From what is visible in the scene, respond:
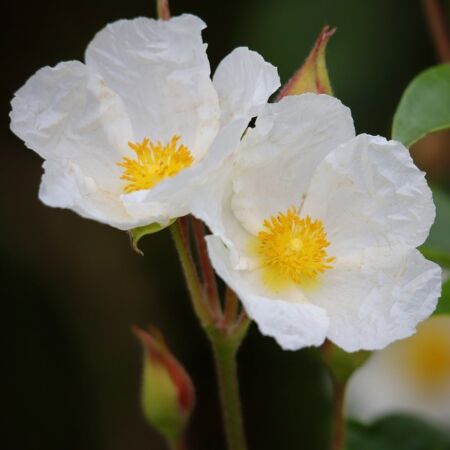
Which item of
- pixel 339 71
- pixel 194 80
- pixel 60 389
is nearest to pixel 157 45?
pixel 194 80

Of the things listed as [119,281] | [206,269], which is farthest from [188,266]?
[119,281]

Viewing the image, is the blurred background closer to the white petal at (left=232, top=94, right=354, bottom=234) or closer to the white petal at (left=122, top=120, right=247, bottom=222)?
the white petal at (left=232, top=94, right=354, bottom=234)

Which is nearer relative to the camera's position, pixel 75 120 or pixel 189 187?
pixel 189 187

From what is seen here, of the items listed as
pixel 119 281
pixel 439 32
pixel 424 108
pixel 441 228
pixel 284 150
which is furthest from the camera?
pixel 119 281

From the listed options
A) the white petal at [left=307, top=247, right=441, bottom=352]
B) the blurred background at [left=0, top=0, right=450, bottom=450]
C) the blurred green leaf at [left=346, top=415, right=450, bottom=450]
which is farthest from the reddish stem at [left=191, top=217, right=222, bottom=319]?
the blurred background at [left=0, top=0, right=450, bottom=450]

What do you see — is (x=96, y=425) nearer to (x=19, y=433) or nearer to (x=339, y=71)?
(x=19, y=433)

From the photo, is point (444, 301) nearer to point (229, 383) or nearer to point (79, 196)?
point (229, 383)

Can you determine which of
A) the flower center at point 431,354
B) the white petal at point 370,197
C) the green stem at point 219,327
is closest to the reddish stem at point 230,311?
the green stem at point 219,327
